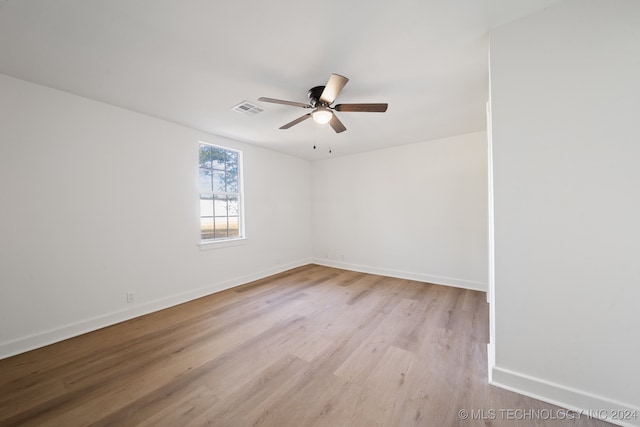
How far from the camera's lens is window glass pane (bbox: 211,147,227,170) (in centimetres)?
374

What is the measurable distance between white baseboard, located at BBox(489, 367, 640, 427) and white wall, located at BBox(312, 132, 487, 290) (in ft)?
7.70

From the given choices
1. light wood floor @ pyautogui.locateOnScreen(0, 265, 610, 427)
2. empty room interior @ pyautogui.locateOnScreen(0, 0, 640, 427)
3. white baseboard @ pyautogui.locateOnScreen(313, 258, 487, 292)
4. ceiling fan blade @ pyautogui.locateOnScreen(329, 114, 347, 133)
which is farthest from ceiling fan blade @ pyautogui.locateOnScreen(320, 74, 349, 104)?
white baseboard @ pyautogui.locateOnScreen(313, 258, 487, 292)

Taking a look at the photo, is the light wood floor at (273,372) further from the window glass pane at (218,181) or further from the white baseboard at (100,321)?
the window glass pane at (218,181)

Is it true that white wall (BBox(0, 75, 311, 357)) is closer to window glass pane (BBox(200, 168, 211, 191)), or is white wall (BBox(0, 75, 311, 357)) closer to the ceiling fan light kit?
window glass pane (BBox(200, 168, 211, 191))

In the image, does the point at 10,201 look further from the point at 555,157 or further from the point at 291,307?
the point at 555,157

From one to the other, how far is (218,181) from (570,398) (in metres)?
4.42

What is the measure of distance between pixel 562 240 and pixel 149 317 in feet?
13.3

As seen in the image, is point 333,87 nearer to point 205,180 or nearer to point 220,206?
point 205,180

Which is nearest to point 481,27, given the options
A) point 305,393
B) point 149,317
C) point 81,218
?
point 305,393

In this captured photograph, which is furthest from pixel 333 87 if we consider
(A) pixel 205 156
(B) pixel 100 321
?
(B) pixel 100 321

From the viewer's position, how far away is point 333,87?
1865mm

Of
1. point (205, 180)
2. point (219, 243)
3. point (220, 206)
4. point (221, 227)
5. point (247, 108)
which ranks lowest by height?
point (219, 243)

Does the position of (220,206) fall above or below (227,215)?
above

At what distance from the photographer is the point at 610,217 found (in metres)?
1.30
